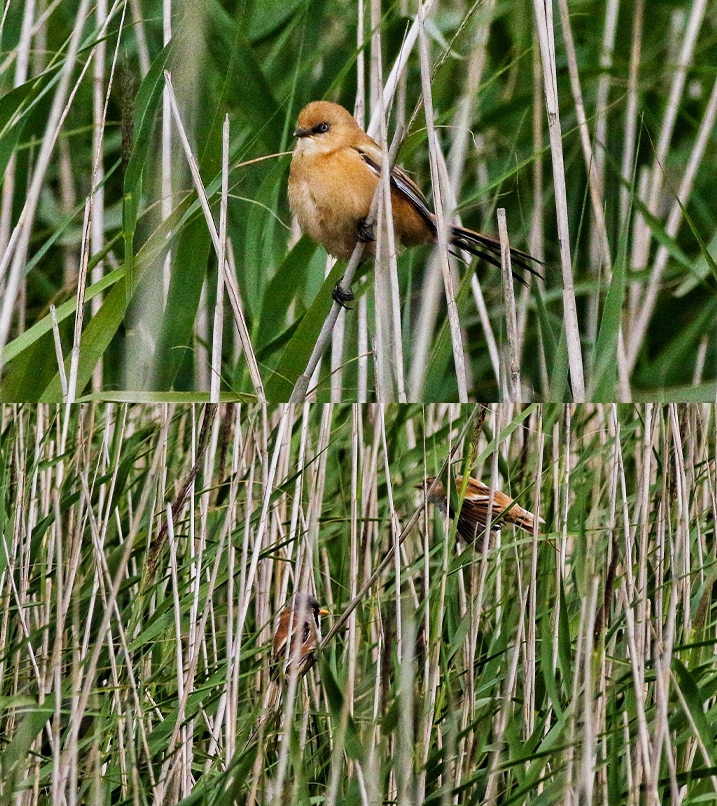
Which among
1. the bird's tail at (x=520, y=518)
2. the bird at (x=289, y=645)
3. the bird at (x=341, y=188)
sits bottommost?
the bird at (x=289, y=645)

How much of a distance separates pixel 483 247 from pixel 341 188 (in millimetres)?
338

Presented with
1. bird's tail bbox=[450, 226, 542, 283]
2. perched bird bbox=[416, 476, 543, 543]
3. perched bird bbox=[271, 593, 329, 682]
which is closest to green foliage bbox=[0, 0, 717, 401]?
bird's tail bbox=[450, 226, 542, 283]

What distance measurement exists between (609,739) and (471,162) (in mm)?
1560

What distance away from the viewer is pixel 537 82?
2.59 metres

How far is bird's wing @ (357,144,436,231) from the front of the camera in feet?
7.91

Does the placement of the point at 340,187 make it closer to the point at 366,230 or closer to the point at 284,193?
the point at 366,230

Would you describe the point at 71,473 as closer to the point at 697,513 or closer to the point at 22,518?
the point at 22,518

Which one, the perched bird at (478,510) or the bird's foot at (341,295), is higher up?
the bird's foot at (341,295)

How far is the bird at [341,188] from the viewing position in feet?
7.82

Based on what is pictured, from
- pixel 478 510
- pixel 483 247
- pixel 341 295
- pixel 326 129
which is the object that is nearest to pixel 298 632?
pixel 478 510

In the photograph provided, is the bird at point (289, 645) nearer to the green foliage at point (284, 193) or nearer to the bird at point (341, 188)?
the green foliage at point (284, 193)

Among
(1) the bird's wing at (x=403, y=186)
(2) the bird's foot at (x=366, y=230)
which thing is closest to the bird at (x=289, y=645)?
(2) the bird's foot at (x=366, y=230)

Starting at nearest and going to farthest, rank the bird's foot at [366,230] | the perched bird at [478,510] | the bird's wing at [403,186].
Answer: the perched bird at [478,510], the bird's foot at [366,230], the bird's wing at [403,186]

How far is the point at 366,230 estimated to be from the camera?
7.68 feet
